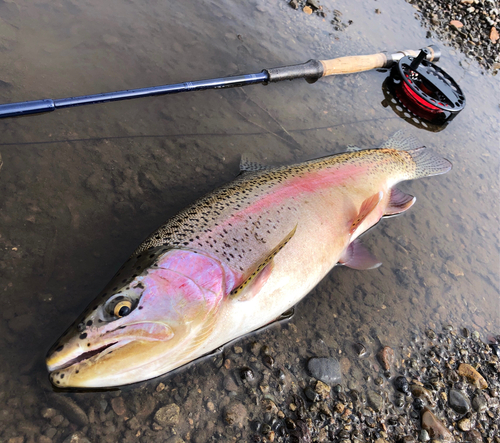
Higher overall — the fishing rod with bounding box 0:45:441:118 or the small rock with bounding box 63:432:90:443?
the fishing rod with bounding box 0:45:441:118

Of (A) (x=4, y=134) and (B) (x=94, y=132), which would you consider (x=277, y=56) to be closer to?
(B) (x=94, y=132)

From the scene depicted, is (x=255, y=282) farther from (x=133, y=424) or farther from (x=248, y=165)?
(x=248, y=165)

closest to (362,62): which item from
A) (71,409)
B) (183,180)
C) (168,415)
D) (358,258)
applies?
(358,258)

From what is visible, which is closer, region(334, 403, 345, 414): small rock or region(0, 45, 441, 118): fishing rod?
region(334, 403, 345, 414): small rock

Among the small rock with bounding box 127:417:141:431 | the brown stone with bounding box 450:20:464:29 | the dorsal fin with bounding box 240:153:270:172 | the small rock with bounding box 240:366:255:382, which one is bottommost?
the small rock with bounding box 127:417:141:431

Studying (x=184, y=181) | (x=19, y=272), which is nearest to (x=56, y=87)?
(x=184, y=181)

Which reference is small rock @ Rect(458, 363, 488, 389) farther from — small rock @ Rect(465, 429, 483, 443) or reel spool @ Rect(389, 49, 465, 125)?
reel spool @ Rect(389, 49, 465, 125)

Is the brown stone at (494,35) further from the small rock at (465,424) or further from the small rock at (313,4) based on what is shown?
the small rock at (465,424)

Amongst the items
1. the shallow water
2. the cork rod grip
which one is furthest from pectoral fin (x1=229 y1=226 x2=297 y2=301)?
the cork rod grip
